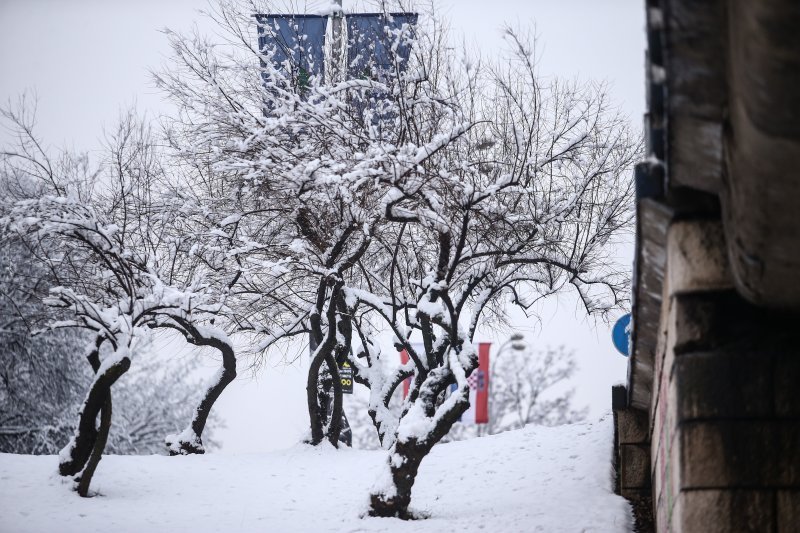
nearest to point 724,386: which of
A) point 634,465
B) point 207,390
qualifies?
point 634,465

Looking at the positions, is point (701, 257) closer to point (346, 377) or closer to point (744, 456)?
point (744, 456)

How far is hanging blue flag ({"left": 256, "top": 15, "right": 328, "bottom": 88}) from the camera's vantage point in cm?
1313

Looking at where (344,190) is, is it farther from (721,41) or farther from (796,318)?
(721,41)

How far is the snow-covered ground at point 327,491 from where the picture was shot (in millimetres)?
9781

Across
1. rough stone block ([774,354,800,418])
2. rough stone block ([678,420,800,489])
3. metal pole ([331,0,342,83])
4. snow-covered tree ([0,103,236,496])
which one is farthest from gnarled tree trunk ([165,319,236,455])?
rough stone block ([774,354,800,418])

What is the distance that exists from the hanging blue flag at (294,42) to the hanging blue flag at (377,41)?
1.62ft

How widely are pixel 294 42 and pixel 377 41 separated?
137 cm

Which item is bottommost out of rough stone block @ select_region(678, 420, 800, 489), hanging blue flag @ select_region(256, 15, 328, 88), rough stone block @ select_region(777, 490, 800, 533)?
rough stone block @ select_region(777, 490, 800, 533)

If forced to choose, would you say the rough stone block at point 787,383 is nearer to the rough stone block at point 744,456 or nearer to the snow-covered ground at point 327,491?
the rough stone block at point 744,456

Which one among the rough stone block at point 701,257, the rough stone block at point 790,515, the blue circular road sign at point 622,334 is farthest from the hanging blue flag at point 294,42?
the rough stone block at point 790,515

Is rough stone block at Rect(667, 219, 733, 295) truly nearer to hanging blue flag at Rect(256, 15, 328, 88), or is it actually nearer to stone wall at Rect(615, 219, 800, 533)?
stone wall at Rect(615, 219, 800, 533)

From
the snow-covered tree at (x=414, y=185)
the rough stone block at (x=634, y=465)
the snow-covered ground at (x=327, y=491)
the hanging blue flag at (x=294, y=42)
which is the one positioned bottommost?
the snow-covered ground at (x=327, y=491)

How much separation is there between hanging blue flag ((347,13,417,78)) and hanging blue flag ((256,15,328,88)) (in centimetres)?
49

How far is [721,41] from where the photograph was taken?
269 centimetres
